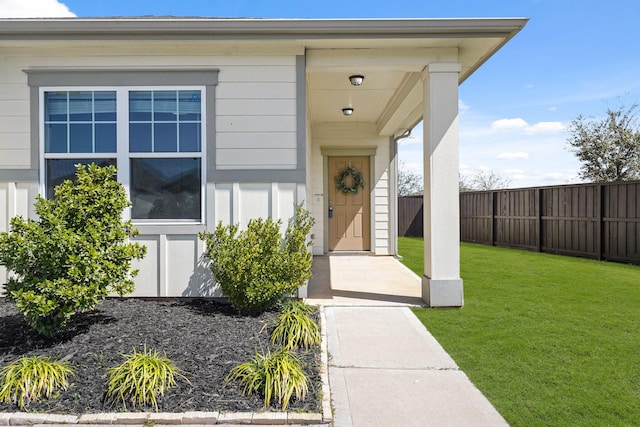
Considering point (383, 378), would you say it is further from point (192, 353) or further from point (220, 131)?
point (220, 131)

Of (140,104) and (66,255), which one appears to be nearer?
(66,255)

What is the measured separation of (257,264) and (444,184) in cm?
224

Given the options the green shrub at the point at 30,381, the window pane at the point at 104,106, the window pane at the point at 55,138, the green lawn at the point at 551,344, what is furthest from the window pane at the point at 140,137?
the green lawn at the point at 551,344

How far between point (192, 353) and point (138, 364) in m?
→ 0.57

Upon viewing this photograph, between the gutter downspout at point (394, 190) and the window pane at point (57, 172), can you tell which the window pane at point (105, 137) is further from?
the gutter downspout at point (394, 190)

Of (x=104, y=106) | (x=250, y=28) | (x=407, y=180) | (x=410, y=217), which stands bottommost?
(x=410, y=217)

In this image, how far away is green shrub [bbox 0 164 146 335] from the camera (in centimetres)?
302

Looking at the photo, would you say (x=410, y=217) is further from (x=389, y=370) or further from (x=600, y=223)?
(x=389, y=370)

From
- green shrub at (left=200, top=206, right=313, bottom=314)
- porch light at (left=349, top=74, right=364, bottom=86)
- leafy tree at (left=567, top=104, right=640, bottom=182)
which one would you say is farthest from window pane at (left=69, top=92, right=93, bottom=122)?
Result: leafy tree at (left=567, top=104, right=640, bottom=182)

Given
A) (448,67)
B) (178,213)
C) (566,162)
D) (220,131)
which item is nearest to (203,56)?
(220,131)

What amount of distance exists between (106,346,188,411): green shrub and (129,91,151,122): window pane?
305cm

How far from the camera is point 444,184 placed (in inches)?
183

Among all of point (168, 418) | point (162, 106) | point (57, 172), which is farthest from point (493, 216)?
point (168, 418)

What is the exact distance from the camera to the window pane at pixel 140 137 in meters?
4.73
